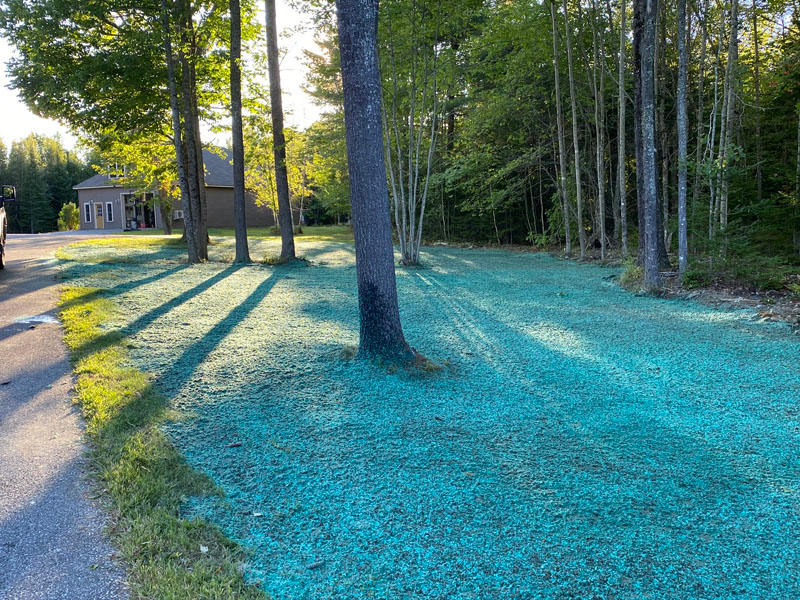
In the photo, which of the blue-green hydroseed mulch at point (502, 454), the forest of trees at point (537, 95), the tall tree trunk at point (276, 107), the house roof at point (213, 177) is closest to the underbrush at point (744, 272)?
the forest of trees at point (537, 95)

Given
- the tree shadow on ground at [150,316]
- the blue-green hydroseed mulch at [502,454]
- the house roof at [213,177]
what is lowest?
the blue-green hydroseed mulch at [502,454]

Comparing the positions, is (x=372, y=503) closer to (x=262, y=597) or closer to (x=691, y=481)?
(x=262, y=597)

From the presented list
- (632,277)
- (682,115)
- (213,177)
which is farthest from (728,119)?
(213,177)

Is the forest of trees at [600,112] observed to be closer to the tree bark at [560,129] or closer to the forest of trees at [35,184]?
the tree bark at [560,129]

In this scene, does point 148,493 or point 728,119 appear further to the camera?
point 728,119

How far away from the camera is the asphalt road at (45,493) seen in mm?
1919

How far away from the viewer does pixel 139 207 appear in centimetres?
3694

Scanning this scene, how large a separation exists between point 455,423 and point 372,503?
111 centimetres

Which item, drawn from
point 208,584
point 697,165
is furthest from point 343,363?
point 697,165

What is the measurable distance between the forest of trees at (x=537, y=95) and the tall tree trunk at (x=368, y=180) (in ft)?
17.8

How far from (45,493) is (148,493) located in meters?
0.52

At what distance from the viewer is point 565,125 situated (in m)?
16.0

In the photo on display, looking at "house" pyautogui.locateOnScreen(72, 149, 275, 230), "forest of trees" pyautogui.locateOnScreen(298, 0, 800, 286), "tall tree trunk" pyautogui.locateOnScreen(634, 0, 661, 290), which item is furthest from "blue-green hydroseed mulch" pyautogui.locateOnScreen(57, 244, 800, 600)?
"house" pyautogui.locateOnScreen(72, 149, 275, 230)

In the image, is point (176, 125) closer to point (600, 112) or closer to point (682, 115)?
point (682, 115)
